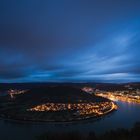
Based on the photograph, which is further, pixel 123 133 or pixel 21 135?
pixel 21 135

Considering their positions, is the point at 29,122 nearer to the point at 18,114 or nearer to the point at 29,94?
the point at 18,114

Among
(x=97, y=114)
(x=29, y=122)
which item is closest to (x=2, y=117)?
(x=29, y=122)

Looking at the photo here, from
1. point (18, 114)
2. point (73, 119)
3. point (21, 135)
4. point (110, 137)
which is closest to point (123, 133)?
point (110, 137)

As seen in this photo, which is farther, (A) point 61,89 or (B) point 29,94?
(A) point 61,89

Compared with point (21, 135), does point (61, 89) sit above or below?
above

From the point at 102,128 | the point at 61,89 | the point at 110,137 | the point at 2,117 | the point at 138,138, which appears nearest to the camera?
the point at 138,138

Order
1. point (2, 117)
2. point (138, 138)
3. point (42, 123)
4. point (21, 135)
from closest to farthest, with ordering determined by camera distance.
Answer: point (138, 138) → point (21, 135) → point (42, 123) → point (2, 117)

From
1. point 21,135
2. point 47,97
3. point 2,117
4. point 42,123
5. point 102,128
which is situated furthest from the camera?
point 47,97

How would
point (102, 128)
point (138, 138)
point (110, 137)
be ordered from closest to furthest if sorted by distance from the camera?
point (138, 138), point (110, 137), point (102, 128)

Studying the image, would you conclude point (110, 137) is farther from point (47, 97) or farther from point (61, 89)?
point (61, 89)
